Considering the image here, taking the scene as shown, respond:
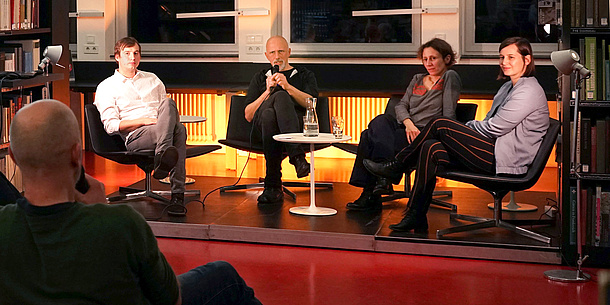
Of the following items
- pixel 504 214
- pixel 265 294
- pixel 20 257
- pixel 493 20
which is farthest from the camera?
pixel 493 20

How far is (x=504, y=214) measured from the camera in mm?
4859

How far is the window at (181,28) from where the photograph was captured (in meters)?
7.98

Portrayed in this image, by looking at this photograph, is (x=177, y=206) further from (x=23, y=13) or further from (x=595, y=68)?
(x=595, y=68)

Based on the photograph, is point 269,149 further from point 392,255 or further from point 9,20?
point 9,20

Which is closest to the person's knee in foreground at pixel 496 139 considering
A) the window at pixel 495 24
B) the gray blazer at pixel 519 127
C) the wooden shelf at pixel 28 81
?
the gray blazer at pixel 519 127

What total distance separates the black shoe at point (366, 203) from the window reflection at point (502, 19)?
298 cm

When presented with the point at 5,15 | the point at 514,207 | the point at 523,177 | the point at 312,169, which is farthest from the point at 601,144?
the point at 5,15

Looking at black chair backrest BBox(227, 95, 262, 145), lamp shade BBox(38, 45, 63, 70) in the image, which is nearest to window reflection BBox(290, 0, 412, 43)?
black chair backrest BBox(227, 95, 262, 145)

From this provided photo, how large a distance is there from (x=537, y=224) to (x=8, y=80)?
318 cm

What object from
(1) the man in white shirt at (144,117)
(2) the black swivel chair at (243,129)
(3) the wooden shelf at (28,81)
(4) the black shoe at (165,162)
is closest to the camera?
(3) the wooden shelf at (28,81)

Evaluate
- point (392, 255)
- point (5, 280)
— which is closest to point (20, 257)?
point (5, 280)

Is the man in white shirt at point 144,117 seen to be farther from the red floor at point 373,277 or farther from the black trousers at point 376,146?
the black trousers at point 376,146

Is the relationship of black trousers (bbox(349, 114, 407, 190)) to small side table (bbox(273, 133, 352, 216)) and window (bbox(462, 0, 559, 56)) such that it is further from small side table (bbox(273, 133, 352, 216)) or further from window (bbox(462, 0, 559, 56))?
window (bbox(462, 0, 559, 56))

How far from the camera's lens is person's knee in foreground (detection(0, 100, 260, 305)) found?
1609 mm
